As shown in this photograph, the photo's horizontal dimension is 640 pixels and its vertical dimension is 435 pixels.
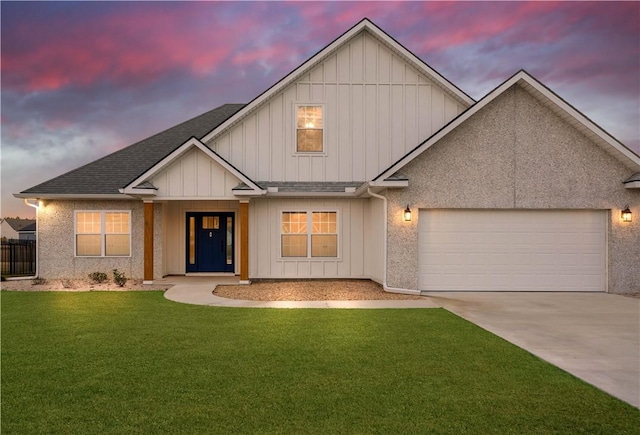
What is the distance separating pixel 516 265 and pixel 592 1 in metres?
10.8

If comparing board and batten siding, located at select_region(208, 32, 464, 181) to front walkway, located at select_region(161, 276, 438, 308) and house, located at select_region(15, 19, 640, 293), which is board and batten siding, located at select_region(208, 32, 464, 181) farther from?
front walkway, located at select_region(161, 276, 438, 308)

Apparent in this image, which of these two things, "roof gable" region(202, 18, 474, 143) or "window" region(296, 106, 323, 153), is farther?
"window" region(296, 106, 323, 153)

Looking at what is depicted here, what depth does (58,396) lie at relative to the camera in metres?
4.54

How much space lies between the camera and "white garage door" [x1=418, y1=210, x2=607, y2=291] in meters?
12.8

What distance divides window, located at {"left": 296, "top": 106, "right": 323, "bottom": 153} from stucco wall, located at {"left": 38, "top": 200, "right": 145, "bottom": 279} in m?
5.79

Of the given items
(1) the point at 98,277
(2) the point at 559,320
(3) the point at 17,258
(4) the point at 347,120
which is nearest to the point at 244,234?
(1) the point at 98,277

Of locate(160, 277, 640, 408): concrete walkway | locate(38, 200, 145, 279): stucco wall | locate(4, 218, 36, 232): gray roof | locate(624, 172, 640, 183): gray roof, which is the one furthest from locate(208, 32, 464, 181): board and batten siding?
locate(4, 218, 36, 232): gray roof

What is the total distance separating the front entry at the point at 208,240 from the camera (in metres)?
16.4

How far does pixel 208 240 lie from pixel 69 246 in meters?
4.90

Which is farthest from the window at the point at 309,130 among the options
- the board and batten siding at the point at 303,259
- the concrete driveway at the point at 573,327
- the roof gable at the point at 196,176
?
the concrete driveway at the point at 573,327

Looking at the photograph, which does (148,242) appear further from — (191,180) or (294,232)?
(294,232)

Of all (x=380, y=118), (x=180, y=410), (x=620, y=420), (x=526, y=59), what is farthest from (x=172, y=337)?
(x=526, y=59)

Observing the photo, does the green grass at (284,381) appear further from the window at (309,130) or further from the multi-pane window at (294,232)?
the window at (309,130)

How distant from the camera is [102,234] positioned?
15.4 metres
